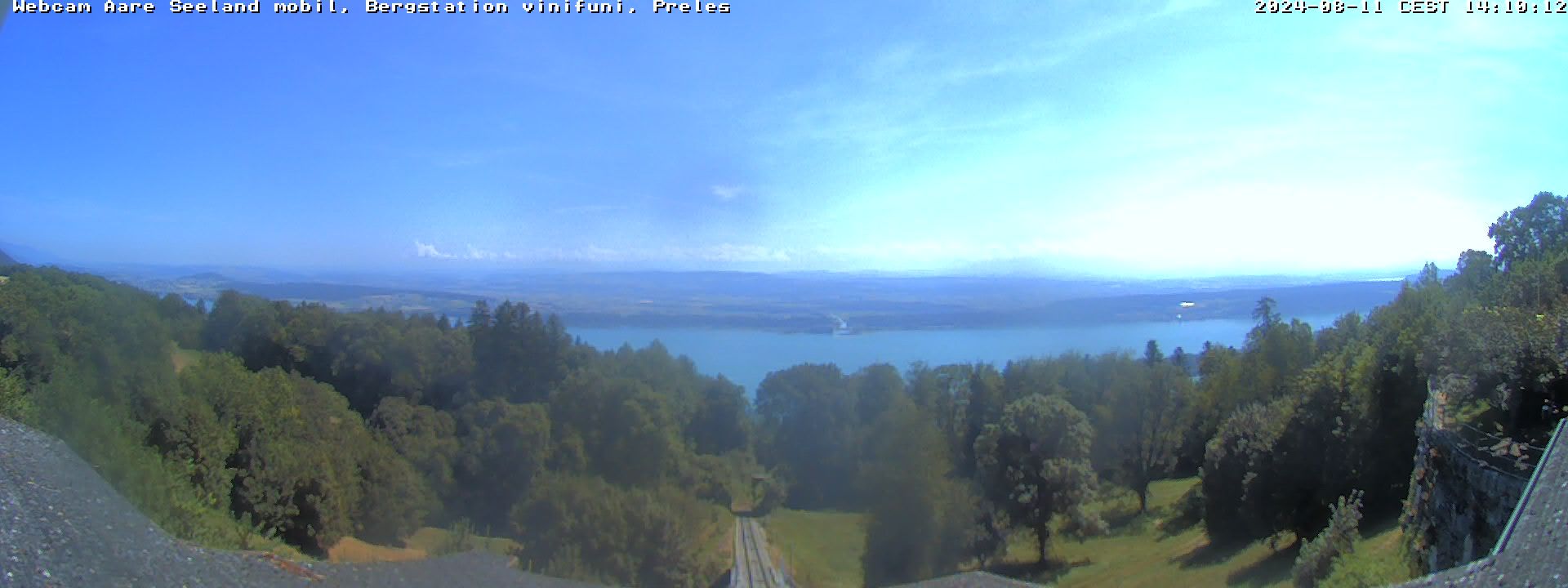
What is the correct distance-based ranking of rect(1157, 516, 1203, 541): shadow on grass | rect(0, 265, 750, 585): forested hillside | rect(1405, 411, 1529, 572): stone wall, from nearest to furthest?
rect(1405, 411, 1529, 572): stone wall < rect(0, 265, 750, 585): forested hillside < rect(1157, 516, 1203, 541): shadow on grass

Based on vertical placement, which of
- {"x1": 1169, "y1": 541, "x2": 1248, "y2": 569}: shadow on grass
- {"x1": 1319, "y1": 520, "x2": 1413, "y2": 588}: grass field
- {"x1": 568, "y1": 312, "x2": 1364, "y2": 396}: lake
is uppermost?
{"x1": 568, "y1": 312, "x2": 1364, "y2": 396}: lake

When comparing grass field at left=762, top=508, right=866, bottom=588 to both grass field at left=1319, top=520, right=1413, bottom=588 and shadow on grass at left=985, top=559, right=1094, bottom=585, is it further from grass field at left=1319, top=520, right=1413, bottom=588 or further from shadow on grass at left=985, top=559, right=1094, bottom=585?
grass field at left=1319, top=520, right=1413, bottom=588

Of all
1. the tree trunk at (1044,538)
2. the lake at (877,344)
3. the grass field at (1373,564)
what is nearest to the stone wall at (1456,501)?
the grass field at (1373,564)

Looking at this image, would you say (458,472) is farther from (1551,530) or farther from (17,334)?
(1551,530)

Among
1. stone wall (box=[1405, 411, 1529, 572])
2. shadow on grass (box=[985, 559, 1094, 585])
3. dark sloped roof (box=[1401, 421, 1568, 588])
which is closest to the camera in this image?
dark sloped roof (box=[1401, 421, 1568, 588])

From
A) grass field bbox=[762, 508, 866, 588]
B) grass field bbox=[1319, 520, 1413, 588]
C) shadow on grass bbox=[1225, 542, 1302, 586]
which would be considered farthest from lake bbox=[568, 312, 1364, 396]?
grass field bbox=[1319, 520, 1413, 588]

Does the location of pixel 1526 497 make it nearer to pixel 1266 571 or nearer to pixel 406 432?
pixel 1266 571

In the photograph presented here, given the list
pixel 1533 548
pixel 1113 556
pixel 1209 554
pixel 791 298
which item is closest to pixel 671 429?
pixel 1113 556
